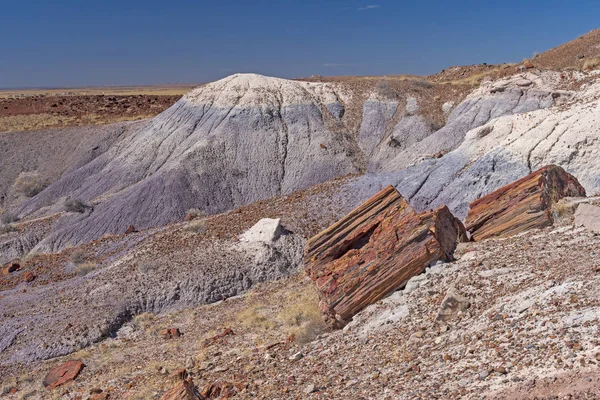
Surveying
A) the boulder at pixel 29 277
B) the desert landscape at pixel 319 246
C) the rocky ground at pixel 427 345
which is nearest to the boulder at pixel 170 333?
the desert landscape at pixel 319 246

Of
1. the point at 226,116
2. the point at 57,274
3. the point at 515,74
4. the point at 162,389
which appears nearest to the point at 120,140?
the point at 226,116

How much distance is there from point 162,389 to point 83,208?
17.6m

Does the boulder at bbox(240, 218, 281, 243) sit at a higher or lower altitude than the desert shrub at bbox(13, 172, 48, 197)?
lower

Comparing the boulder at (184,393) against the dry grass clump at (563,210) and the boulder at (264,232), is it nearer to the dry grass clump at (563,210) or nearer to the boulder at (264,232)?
the dry grass clump at (563,210)

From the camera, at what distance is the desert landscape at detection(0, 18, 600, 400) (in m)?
6.87

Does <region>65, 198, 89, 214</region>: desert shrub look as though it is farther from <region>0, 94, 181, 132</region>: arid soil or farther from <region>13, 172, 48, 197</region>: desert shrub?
<region>0, 94, 181, 132</region>: arid soil

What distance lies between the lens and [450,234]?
10.6m

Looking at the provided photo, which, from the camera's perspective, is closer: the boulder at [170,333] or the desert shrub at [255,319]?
the desert shrub at [255,319]

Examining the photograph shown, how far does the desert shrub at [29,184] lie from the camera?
32.2 meters

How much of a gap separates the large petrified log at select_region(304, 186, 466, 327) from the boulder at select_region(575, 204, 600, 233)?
2.28 metres

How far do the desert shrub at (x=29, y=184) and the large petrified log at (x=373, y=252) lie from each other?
27034 millimetres

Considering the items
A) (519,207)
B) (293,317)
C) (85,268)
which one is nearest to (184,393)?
(293,317)

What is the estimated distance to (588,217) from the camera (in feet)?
31.0

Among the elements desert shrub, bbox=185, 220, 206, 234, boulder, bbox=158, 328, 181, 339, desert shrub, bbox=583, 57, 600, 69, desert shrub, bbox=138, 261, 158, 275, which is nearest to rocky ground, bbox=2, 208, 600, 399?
boulder, bbox=158, 328, 181, 339
